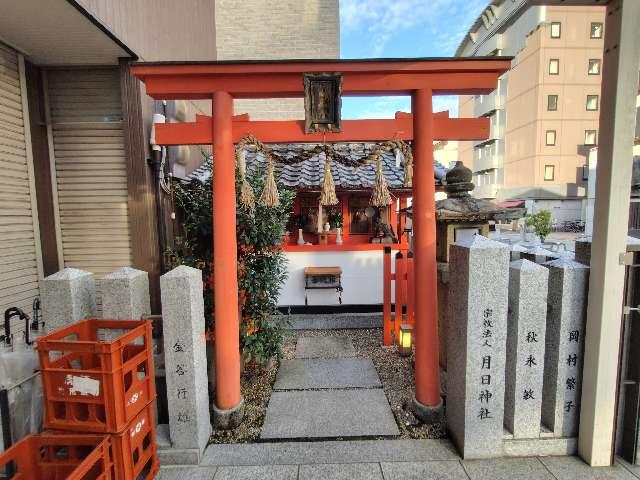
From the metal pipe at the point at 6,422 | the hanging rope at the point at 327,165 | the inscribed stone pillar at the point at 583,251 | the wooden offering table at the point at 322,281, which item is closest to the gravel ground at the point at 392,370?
the wooden offering table at the point at 322,281

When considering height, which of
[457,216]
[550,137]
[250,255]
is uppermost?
[550,137]

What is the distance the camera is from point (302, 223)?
859cm

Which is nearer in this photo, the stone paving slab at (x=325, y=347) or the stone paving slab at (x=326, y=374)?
the stone paving slab at (x=326, y=374)

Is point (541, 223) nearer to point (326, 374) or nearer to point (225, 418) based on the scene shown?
point (326, 374)

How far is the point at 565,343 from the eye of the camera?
3604 mm

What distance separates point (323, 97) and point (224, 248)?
7.59ft

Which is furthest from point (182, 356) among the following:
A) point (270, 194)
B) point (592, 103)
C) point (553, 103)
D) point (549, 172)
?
point (592, 103)

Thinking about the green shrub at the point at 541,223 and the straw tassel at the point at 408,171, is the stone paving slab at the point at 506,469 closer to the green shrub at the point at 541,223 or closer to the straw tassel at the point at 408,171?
the straw tassel at the point at 408,171

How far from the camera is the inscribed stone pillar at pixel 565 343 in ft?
11.7

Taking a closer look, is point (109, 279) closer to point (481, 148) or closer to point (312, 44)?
point (312, 44)

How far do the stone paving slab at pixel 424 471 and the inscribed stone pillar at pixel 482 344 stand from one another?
0.25 meters

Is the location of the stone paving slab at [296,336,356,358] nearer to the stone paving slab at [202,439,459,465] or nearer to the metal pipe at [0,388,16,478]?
the stone paving slab at [202,439,459,465]

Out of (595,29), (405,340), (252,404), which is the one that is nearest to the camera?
(252,404)

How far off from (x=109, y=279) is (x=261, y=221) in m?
2.15
